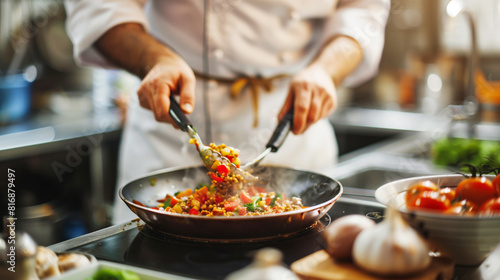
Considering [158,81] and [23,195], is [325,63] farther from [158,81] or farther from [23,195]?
[23,195]

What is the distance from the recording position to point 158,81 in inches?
45.3

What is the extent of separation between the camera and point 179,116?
111 centimetres

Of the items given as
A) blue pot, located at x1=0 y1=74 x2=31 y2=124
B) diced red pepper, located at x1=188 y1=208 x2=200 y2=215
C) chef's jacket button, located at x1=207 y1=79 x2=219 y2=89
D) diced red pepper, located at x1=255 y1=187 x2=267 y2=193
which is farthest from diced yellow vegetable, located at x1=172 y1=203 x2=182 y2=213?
blue pot, located at x1=0 y1=74 x2=31 y2=124

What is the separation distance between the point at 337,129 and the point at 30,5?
1.86 m

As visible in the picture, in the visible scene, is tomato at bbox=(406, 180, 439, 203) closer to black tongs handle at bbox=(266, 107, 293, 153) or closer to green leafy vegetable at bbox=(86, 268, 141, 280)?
black tongs handle at bbox=(266, 107, 293, 153)

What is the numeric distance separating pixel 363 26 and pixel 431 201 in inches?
32.1

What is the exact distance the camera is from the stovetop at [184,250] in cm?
82

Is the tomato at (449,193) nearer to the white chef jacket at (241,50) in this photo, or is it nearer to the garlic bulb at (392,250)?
the garlic bulb at (392,250)

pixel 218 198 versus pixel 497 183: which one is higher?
pixel 497 183

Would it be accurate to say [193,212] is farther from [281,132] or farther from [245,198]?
[281,132]

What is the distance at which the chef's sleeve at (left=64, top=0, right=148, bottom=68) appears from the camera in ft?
4.58

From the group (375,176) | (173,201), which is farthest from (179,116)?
(375,176)

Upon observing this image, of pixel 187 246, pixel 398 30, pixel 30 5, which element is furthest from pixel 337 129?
pixel 187 246

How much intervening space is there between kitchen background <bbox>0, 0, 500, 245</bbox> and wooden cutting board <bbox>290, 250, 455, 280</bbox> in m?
1.14
